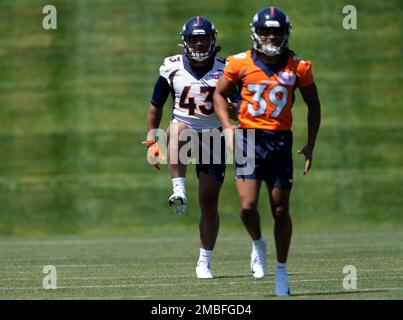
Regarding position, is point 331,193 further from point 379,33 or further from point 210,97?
point 210,97

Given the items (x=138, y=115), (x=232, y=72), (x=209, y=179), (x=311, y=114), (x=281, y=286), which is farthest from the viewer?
(x=138, y=115)

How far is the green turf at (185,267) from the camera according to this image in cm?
899

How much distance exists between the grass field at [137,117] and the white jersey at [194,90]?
9.54 meters

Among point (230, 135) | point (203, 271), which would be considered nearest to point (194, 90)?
point (203, 271)

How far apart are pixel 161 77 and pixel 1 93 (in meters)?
10.7

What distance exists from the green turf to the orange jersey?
1.38 metres

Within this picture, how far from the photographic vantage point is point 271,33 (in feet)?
28.5

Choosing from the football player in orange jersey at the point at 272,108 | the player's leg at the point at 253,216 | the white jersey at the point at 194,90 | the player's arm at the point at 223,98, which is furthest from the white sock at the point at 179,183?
the football player in orange jersey at the point at 272,108

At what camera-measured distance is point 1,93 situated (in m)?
21.3

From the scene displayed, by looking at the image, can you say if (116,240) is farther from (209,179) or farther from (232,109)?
(232,109)

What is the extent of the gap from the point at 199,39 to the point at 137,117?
10436 mm

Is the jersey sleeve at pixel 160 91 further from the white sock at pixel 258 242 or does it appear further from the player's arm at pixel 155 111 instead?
the white sock at pixel 258 242
